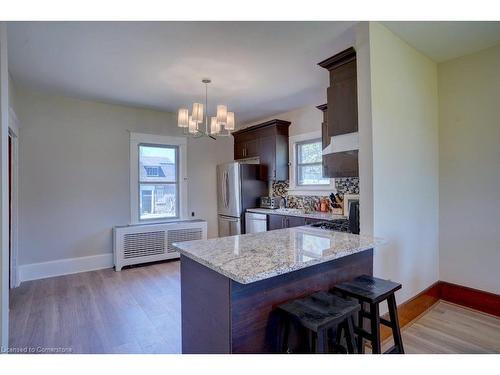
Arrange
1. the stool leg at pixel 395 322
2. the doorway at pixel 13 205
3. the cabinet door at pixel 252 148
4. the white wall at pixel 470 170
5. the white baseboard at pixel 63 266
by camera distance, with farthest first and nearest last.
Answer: the cabinet door at pixel 252 148
the white baseboard at pixel 63 266
the doorway at pixel 13 205
the white wall at pixel 470 170
the stool leg at pixel 395 322

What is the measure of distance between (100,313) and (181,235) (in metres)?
2.07

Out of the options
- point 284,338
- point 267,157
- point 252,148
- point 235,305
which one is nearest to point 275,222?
point 267,157

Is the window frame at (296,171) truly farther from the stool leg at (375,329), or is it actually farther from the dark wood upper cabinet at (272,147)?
the stool leg at (375,329)

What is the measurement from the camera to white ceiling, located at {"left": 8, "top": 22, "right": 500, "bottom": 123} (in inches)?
88.4

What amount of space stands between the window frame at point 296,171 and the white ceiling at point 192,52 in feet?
2.73

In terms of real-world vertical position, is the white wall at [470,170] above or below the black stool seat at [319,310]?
above

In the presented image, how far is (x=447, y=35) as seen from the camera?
2385mm

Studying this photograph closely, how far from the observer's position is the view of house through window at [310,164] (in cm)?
434

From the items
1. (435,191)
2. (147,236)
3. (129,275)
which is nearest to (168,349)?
(129,275)

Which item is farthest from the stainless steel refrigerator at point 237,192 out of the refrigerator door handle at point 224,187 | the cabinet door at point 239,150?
the cabinet door at point 239,150

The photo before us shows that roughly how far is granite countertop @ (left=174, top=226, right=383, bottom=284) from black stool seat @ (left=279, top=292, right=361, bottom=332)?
0.22m

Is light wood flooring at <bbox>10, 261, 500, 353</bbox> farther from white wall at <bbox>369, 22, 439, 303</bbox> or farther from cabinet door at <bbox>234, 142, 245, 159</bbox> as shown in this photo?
cabinet door at <bbox>234, 142, 245, 159</bbox>

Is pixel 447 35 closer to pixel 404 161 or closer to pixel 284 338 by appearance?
pixel 404 161
